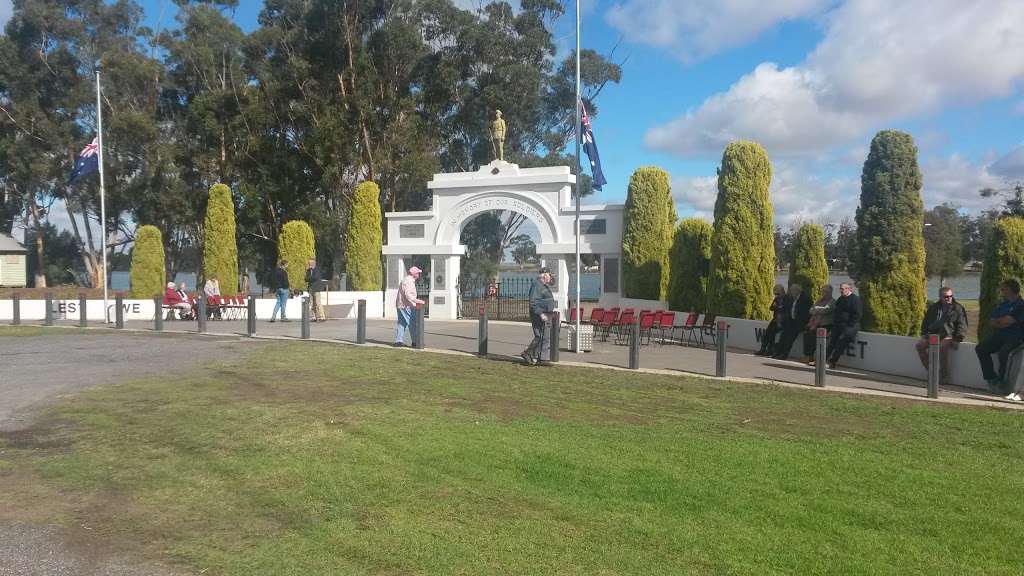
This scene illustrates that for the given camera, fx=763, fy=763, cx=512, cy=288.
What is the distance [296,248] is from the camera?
88.9ft

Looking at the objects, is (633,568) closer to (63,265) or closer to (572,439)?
(572,439)

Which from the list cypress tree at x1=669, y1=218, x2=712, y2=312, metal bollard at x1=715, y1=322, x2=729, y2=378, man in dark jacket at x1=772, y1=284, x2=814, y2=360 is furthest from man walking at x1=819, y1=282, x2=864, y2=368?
cypress tree at x1=669, y1=218, x2=712, y2=312

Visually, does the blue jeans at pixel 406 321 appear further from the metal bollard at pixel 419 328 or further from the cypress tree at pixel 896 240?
the cypress tree at pixel 896 240

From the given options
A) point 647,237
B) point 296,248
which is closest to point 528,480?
point 647,237

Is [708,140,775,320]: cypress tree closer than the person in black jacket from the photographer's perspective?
No

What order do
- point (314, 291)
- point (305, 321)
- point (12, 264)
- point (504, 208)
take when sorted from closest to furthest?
point (305, 321) < point (314, 291) < point (504, 208) < point (12, 264)

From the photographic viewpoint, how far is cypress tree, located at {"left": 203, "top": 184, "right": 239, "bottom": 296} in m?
27.3

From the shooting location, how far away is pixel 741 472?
6.35 meters

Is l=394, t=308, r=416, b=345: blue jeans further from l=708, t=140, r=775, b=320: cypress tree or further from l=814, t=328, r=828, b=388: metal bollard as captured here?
l=814, t=328, r=828, b=388: metal bollard

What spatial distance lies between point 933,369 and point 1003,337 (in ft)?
3.88

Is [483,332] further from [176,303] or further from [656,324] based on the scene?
[176,303]

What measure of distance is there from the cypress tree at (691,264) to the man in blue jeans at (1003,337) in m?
10.0

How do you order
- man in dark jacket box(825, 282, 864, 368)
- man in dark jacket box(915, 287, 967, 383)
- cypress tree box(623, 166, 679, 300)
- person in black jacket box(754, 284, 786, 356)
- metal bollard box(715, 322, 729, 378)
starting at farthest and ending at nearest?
cypress tree box(623, 166, 679, 300), person in black jacket box(754, 284, 786, 356), man in dark jacket box(825, 282, 864, 368), metal bollard box(715, 322, 729, 378), man in dark jacket box(915, 287, 967, 383)

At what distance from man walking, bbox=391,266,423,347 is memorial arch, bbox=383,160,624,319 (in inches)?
345
